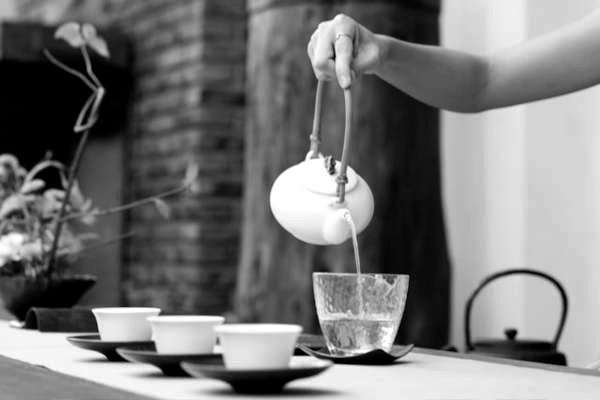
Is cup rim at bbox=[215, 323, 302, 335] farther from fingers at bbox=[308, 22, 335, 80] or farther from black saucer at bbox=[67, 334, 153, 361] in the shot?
fingers at bbox=[308, 22, 335, 80]

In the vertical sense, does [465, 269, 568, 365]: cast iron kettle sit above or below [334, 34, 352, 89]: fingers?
below

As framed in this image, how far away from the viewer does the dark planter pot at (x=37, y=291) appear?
1.79 meters

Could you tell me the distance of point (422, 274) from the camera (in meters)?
3.18

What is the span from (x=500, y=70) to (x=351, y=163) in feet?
3.80

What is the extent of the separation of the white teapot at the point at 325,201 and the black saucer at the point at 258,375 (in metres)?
0.31

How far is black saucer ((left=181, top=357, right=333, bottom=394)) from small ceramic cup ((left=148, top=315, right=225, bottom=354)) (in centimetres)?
11

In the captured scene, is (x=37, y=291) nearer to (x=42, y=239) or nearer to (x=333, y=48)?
(x=42, y=239)

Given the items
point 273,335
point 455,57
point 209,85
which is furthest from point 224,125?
point 273,335

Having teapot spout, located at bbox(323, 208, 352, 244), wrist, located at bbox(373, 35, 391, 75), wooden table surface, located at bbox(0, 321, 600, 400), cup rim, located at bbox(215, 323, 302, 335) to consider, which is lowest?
wooden table surface, located at bbox(0, 321, 600, 400)

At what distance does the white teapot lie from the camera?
4.20 feet

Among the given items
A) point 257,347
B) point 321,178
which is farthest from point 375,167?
point 257,347

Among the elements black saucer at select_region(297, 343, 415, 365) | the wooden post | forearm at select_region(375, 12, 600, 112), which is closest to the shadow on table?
black saucer at select_region(297, 343, 415, 365)

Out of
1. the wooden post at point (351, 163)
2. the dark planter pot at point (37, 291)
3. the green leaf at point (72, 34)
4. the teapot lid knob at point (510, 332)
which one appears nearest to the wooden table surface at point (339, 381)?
the dark planter pot at point (37, 291)

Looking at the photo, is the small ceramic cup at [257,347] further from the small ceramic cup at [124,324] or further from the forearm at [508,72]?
the forearm at [508,72]
